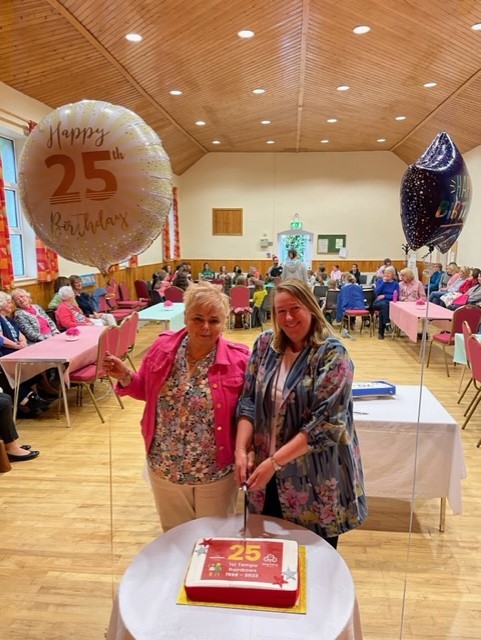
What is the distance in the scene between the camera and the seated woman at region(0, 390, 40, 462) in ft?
12.3

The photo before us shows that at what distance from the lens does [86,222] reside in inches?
66.4

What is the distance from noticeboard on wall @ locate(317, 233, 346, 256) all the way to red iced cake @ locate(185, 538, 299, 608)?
13839mm

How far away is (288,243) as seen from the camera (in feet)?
49.1

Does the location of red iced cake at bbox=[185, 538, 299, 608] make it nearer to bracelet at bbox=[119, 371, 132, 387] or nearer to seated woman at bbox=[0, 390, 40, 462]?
bracelet at bbox=[119, 371, 132, 387]

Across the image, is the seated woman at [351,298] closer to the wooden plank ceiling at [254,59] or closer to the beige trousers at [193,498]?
the wooden plank ceiling at [254,59]

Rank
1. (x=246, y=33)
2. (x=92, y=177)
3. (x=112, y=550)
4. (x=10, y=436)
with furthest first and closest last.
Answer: (x=246, y=33)
(x=10, y=436)
(x=112, y=550)
(x=92, y=177)

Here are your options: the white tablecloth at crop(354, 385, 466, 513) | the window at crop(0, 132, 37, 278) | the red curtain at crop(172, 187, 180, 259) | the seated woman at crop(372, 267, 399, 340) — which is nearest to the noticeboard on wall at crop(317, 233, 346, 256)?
the red curtain at crop(172, 187, 180, 259)

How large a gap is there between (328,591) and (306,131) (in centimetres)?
1171

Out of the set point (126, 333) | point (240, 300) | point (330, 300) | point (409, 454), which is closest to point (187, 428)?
point (409, 454)

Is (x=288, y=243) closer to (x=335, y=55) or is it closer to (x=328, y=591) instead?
(x=335, y=55)

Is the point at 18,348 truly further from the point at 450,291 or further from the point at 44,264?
the point at 450,291

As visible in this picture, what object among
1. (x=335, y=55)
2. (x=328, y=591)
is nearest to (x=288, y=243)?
(x=335, y=55)

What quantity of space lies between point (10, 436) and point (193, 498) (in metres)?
2.66

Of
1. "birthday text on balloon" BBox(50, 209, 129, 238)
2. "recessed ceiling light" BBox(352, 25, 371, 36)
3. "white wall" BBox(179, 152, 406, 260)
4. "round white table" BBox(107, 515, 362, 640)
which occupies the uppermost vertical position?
"recessed ceiling light" BBox(352, 25, 371, 36)
